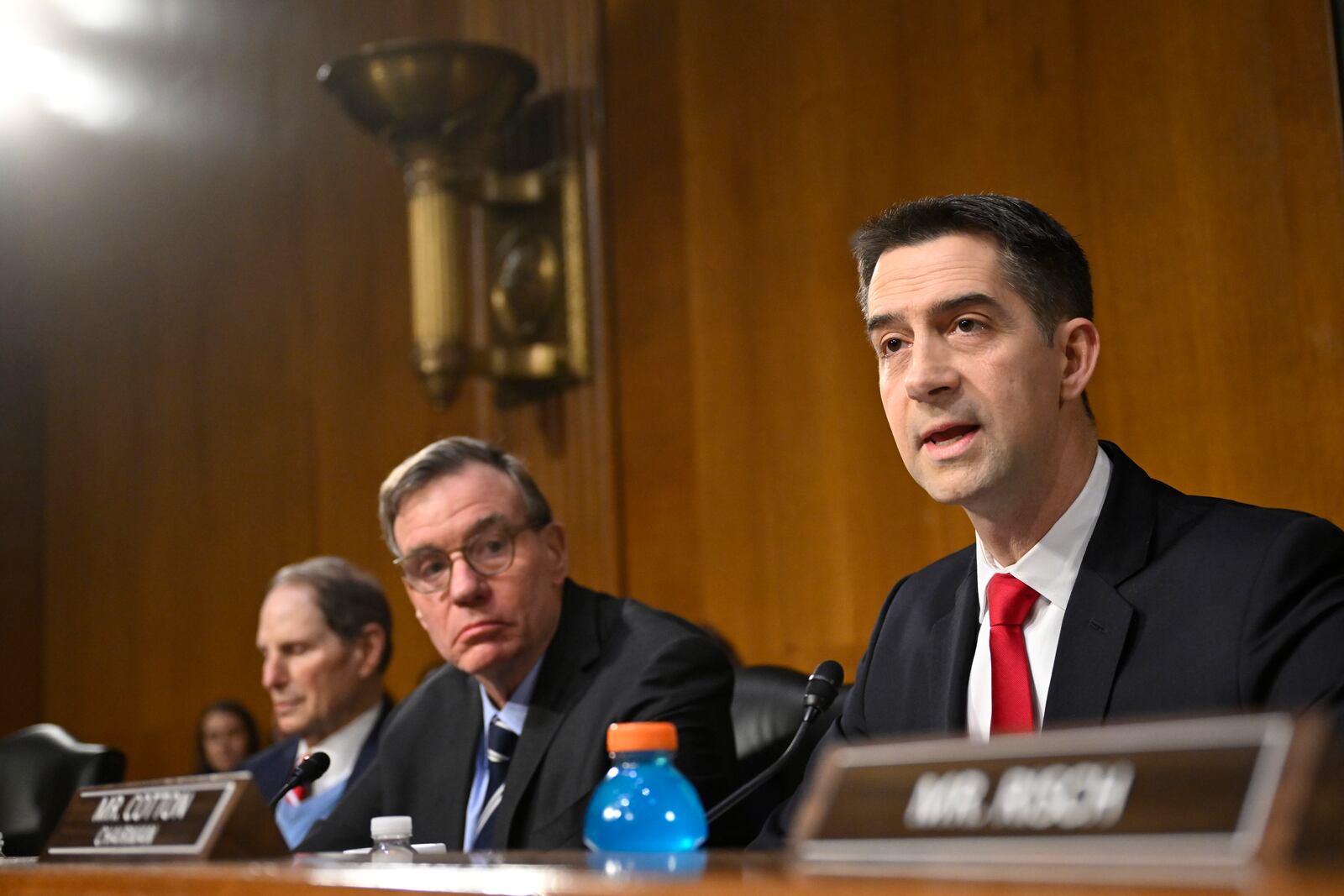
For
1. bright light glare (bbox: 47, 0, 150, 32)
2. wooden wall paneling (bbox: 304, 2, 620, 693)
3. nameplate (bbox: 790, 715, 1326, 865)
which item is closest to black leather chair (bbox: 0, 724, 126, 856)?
wooden wall paneling (bbox: 304, 2, 620, 693)

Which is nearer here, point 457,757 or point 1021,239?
point 1021,239

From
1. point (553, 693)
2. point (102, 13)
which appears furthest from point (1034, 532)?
point (102, 13)

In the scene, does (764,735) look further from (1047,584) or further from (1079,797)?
(1079,797)

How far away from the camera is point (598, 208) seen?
4555mm

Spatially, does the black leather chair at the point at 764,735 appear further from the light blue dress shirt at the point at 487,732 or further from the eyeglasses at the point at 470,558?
the eyeglasses at the point at 470,558

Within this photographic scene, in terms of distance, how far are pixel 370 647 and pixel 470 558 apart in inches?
47.7

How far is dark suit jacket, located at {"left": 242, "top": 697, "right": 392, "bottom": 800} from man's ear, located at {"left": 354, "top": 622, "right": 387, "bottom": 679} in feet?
0.33

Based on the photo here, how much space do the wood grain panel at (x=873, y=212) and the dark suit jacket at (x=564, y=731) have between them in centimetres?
120

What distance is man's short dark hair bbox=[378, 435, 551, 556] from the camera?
9.42ft

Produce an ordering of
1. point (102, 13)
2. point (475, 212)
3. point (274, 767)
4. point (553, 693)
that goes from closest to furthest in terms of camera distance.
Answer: point (553, 693) → point (274, 767) → point (475, 212) → point (102, 13)

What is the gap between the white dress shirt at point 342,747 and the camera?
3.52m

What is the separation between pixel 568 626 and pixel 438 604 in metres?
0.24

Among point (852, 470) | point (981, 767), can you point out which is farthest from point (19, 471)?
point (981, 767)

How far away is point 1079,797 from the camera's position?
84cm
